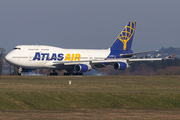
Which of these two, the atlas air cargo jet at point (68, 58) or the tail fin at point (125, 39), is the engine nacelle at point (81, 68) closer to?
the atlas air cargo jet at point (68, 58)

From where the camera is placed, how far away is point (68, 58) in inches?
2387

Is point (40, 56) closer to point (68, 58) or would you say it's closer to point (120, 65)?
point (68, 58)

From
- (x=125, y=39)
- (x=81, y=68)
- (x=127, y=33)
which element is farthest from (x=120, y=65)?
(x=127, y=33)

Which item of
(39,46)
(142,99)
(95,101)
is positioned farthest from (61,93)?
(39,46)

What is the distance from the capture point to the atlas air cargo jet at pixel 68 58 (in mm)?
56312

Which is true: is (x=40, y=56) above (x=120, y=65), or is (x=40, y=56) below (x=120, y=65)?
above

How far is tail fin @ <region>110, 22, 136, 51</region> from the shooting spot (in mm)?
68375

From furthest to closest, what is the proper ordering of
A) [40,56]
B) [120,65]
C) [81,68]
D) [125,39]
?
[125,39] < [120,65] < [81,68] < [40,56]

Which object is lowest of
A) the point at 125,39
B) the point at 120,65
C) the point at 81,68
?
the point at 81,68

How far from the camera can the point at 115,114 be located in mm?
22172

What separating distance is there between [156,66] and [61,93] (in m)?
41.0

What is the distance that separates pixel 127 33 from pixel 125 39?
1.38m

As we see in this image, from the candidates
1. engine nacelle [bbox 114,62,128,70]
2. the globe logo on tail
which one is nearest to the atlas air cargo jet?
engine nacelle [bbox 114,62,128,70]

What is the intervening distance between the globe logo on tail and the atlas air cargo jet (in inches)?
24.3
